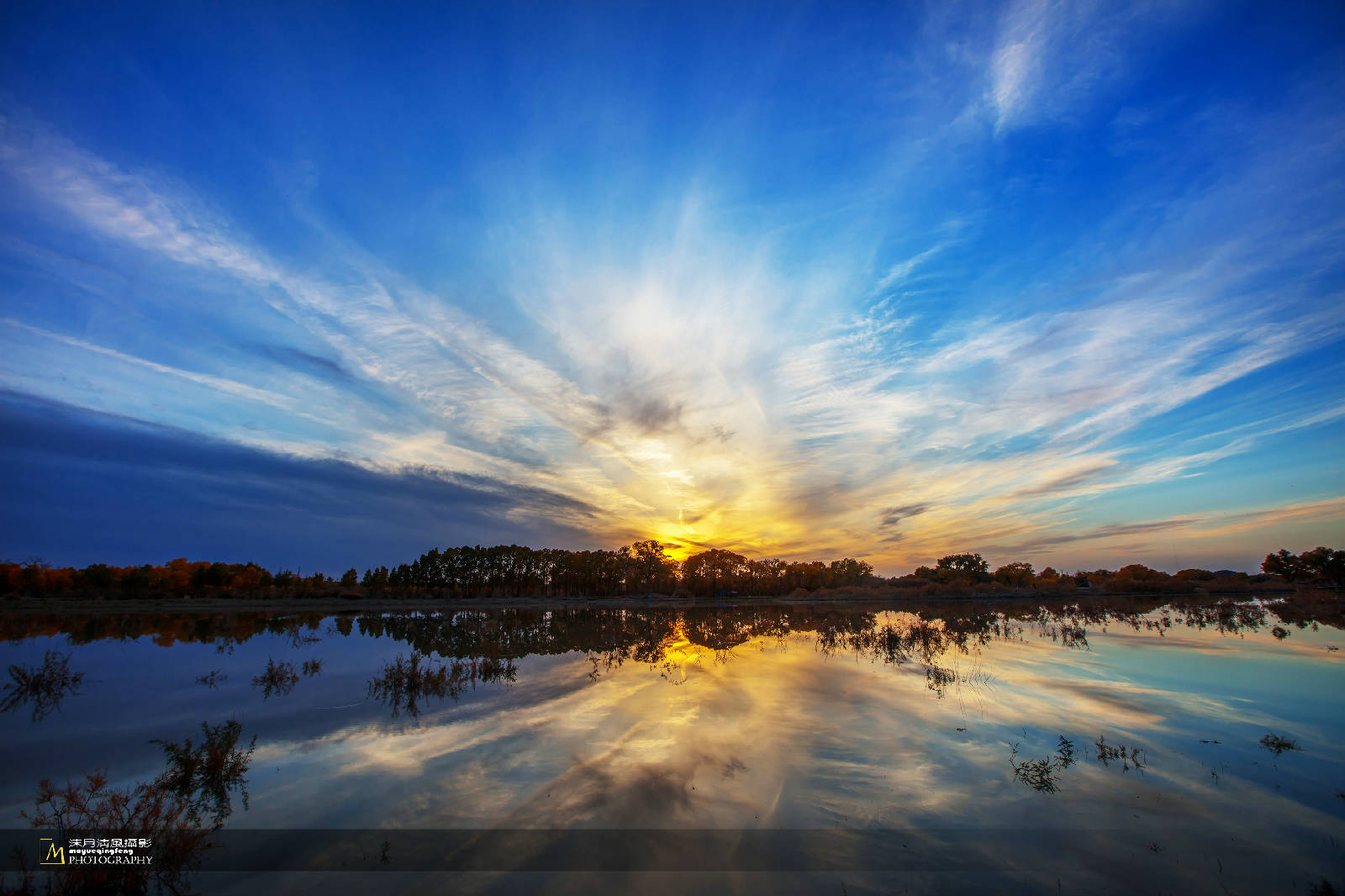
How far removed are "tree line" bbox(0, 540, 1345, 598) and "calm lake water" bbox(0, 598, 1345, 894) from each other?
6661 cm

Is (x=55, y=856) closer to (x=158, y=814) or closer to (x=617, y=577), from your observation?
(x=158, y=814)

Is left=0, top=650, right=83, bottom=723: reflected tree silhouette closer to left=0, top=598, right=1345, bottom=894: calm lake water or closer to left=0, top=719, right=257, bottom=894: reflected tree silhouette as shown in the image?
left=0, top=598, right=1345, bottom=894: calm lake water

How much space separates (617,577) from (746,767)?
340 ft

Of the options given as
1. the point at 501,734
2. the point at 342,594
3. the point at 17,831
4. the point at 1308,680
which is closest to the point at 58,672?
the point at 17,831

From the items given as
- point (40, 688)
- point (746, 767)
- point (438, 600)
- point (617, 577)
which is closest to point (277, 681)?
point (40, 688)

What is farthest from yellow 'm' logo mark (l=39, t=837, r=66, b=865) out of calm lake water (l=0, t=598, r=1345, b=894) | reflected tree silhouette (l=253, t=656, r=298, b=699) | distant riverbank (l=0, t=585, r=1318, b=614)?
distant riverbank (l=0, t=585, r=1318, b=614)

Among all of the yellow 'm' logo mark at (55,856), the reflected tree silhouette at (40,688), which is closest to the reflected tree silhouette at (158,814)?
the yellow 'm' logo mark at (55,856)

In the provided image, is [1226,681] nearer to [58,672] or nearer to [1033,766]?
[1033,766]

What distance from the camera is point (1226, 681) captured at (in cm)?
1498

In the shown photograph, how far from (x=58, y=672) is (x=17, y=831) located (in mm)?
14740

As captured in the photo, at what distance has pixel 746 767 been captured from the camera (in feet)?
29.0

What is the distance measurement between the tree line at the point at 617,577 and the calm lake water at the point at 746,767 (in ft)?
219

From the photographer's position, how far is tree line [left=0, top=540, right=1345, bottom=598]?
75.4 meters

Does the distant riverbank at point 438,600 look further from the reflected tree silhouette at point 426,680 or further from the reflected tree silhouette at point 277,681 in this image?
the reflected tree silhouette at point 277,681
